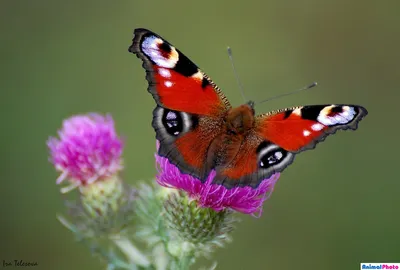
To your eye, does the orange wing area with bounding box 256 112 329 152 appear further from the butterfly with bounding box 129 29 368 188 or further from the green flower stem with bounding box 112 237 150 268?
the green flower stem with bounding box 112 237 150 268

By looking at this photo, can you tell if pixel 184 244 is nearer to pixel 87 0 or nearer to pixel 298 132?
pixel 298 132

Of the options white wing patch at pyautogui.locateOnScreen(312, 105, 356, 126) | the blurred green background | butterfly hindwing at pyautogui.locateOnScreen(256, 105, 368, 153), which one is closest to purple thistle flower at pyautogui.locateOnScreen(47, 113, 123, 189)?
butterfly hindwing at pyautogui.locateOnScreen(256, 105, 368, 153)

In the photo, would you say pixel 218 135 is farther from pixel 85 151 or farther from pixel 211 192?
pixel 85 151

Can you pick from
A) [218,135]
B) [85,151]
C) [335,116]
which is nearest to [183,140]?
[218,135]

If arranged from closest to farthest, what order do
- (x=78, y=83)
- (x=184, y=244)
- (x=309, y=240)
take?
(x=184, y=244) → (x=309, y=240) → (x=78, y=83)

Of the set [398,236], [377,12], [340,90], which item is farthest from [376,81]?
[398,236]

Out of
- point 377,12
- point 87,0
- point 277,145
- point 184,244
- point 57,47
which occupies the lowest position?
point 184,244

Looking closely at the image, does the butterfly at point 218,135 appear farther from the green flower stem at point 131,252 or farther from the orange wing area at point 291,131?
the green flower stem at point 131,252
